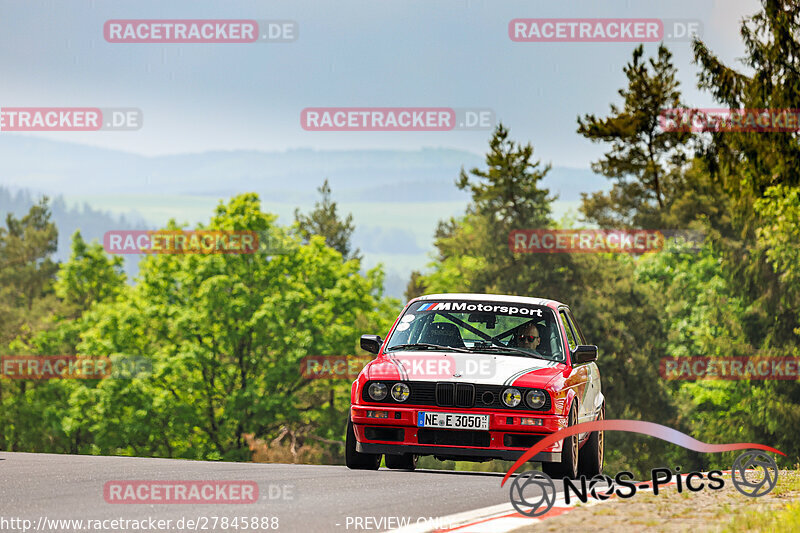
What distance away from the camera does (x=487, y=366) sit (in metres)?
11.2

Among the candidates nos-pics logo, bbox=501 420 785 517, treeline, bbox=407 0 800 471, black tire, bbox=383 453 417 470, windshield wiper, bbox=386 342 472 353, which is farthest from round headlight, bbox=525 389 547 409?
treeline, bbox=407 0 800 471

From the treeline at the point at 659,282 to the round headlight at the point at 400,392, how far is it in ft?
88.9

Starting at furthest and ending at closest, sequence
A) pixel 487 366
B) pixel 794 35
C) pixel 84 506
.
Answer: pixel 794 35, pixel 487 366, pixel 84 506

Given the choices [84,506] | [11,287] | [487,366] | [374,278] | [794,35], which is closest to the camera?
[84,506]

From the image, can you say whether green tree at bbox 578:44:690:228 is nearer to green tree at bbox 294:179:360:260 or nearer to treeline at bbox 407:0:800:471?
treeline at bbox 407:0:800:471

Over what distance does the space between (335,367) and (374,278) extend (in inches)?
463

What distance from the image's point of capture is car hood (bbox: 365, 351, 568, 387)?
35.8 ft

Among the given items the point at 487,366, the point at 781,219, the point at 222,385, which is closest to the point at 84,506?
the point at 487,366

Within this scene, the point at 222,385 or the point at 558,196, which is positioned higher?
the point at 558,196

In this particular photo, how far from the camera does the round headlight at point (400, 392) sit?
35.9 ft

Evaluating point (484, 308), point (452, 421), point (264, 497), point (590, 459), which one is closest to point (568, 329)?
point (484, 308)

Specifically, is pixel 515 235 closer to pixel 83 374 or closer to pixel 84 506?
pixel 83 374

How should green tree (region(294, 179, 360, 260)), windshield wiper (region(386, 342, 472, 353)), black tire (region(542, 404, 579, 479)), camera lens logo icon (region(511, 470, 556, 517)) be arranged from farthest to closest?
green tree (region(294, 179, 360, 260))
windshield wiper (region(386, 342, 472, 353))
black tire (region(542, 404, 579, 479))
camera lens logo icon (region(511, 470, 556, 517))

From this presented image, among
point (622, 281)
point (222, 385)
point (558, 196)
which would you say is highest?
point (558, 196)
